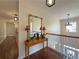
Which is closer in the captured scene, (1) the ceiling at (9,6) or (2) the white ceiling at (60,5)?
(1) the ceiling at (9,6)

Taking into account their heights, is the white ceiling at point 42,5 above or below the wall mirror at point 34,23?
above

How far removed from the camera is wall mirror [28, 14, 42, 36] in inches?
142

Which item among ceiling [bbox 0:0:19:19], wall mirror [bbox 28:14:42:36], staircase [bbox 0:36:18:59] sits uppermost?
ceiling [bbox 0:0:19:19]

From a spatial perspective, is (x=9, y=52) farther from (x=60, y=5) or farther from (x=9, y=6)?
(x=60, y=5)

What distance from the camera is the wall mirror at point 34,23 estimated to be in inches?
142

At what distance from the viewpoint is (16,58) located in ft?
9.97

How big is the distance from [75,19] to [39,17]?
3550 millimetres

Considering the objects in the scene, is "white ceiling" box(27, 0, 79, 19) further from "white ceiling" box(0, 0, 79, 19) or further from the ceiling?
the ceiling

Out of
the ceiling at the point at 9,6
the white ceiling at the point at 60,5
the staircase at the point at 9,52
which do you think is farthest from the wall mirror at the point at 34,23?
the staircase at the point at 9,52


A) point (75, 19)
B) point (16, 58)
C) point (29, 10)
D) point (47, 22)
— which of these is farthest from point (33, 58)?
point (75, 19)

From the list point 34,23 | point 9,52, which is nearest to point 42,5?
point 34,23

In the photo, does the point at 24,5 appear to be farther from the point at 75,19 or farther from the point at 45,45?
the point at 75,19

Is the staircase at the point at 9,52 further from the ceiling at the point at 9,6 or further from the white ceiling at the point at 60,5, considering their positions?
the white ceiling at the point at 60,5

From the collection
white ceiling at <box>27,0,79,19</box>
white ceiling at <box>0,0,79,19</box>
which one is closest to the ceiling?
white ceiling at <box>0,0,79,19</box>
